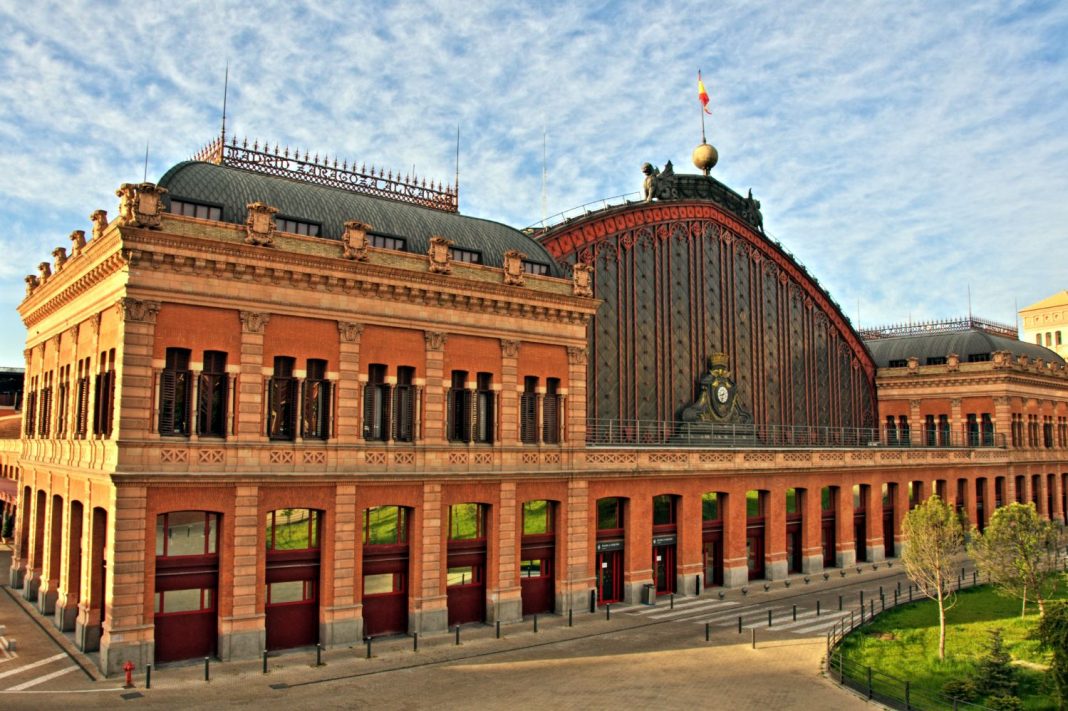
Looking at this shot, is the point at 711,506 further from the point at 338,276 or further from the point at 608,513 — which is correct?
the point at 338,276

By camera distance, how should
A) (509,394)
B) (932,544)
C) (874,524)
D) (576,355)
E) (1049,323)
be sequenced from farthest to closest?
1. (1049,323)
2. (874,524)
3. (576,355)
4. (509,394)
5. (932,544)

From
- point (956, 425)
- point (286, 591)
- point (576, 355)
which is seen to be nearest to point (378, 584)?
point (286, 591)

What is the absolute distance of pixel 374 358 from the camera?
112 feet

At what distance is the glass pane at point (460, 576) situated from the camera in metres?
36.1

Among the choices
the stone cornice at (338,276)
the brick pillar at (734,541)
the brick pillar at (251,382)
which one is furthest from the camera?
the brick pillar at (734,541)

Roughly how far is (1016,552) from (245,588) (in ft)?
104

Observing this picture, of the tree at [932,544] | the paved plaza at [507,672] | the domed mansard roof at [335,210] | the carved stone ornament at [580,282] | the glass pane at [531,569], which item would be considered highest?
the domed mansard roof at [335,210]

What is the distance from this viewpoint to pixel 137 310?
28969 millimetres

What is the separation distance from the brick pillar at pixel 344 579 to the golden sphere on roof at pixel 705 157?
4099 centimetres

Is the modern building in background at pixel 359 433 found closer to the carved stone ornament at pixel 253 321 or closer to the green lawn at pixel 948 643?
the carved stone ornament at pixel 253 321

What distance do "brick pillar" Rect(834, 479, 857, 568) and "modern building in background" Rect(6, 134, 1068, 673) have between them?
0.72 ft

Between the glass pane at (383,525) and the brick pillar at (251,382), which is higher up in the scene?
the brick pillar at (251,382)

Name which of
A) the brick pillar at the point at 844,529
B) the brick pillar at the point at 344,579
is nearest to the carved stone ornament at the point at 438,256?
the brick pillar at the point at 344,579

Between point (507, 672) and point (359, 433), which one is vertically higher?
point (359, 433)
